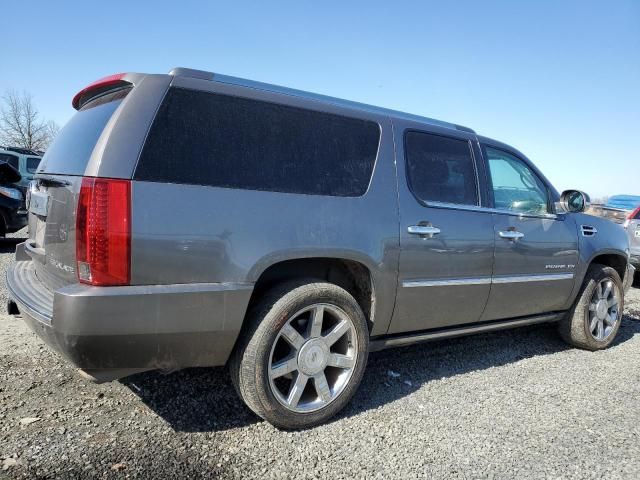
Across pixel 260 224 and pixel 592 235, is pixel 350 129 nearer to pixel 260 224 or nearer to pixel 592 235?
pixel 260 224

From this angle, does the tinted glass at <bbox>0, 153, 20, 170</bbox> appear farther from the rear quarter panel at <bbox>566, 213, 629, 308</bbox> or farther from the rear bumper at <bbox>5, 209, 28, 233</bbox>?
the rear quarter panel at <bbox>566, 213, 629, 308</bbox>

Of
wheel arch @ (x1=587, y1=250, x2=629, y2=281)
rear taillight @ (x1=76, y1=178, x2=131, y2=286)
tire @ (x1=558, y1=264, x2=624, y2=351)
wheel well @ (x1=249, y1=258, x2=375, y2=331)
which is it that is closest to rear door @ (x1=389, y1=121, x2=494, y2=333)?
wheel well @ (x1=249, y1=258, x2=375, y2=331)

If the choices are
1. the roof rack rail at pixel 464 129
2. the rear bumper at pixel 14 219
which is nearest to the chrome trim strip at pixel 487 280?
the roof rack rail at pixel 464 129

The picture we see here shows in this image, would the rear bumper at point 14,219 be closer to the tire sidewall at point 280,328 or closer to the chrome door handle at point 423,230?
the tire sidewall at point 280,328

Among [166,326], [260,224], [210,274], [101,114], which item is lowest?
[166,326]

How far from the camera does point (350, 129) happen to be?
9.98ft

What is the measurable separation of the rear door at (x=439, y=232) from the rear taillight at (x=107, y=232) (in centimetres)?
166

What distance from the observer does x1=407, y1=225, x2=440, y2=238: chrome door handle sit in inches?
122

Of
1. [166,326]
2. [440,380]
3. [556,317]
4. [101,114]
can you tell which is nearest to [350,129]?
[101,114]

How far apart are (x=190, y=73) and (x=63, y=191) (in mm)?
891

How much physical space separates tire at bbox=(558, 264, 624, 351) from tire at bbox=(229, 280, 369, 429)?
8.62ft

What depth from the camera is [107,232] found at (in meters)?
2.16

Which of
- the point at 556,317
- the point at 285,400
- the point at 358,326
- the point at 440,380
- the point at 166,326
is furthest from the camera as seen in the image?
the point at 556,317

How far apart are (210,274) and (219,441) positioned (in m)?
0.93
